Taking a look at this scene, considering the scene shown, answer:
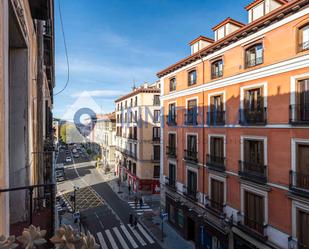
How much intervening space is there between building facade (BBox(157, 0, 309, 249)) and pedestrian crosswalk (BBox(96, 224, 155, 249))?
3.49m

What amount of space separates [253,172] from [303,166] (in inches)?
120

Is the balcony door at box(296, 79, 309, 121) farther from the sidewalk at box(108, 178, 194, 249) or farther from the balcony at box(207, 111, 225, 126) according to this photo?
the sidewalk at box(108, 178, 194, 249)

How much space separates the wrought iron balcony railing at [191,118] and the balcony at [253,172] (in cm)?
587

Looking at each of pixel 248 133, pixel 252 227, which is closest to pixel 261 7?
pixel 248 133

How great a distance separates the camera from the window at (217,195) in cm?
1638

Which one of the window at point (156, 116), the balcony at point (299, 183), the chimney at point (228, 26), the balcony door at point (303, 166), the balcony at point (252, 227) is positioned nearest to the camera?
the balcony at point (299, 183)

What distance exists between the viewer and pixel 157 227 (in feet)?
76.2

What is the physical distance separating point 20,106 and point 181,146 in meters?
17.3

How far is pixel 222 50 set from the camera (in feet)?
54.1

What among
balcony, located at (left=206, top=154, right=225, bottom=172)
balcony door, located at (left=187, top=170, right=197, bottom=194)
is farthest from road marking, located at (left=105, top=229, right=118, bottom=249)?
balcony, located at (left=206, top=154, right=225, bottom=172)

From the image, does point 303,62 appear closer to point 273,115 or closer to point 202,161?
point 273,115

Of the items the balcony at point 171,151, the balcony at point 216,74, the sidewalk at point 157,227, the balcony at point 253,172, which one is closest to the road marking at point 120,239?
the sidewalk at point 157,227

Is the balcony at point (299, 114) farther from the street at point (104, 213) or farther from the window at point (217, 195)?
the street at point (104, 213)

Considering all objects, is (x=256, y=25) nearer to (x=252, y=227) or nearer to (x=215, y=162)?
(x=215, y=162)
